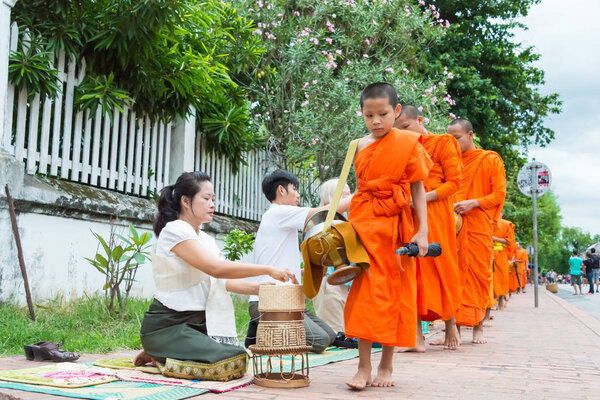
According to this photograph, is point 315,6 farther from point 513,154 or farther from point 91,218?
point 513,154

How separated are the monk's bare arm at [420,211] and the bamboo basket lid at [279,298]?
0.79m

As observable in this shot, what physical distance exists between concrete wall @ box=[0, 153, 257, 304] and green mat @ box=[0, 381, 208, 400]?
262 centimetres

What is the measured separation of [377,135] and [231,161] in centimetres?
617

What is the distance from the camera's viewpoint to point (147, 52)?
266 inches

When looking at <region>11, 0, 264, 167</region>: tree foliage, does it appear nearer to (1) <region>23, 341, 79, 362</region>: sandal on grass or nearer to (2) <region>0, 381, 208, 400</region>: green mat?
(1) <region>23, 341, 79, 362</region>: sandal on grass

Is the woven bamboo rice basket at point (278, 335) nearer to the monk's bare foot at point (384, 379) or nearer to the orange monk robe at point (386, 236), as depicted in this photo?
the orange monk robe at point (386, 236)

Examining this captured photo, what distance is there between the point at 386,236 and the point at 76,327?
10.6 feet

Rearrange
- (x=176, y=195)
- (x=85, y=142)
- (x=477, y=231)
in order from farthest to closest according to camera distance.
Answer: (x=85, y=142) → (x=477, y=231) → (x=176, y=195)

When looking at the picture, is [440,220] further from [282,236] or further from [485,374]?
[485,374]

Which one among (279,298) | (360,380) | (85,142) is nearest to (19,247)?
(85,142)

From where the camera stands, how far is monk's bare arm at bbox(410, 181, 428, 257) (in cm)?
357

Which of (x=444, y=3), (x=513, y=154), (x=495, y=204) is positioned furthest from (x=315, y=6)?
(x=513, y=154)

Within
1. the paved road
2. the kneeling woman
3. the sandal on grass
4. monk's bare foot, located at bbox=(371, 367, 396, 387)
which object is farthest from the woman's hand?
the paved road

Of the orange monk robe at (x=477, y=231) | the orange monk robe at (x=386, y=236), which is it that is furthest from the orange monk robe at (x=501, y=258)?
the orange monk robe at (x=386, y=236)
